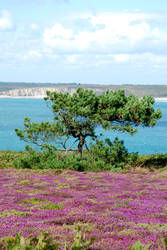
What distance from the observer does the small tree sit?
38.7m

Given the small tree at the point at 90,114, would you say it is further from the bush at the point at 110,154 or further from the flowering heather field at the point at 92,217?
the flowering heather field at the point at 92,217

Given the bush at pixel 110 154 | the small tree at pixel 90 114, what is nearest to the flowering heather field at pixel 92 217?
the bush at pixel 110 154

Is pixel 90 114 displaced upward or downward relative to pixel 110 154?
upward

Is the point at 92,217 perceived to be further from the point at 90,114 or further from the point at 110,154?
the point at 90,114

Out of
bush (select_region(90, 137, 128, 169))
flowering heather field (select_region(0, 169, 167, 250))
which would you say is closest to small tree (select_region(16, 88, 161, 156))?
bush (select_region(90, 137, 128, 169))

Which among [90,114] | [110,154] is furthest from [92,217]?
[90,114]

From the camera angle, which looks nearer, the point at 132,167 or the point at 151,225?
the point at 151,225

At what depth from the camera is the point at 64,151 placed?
4250cm

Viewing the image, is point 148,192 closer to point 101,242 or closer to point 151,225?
point 151,225

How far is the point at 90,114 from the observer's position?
3950 centimetres

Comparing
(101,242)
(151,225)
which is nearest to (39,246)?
(101,242)

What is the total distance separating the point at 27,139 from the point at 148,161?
16.1 metres

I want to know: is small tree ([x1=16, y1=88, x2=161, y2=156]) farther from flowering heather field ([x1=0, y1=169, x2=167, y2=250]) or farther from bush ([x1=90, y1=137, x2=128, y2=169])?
flowering heather field ([x1=0, y1=169, x2=167, y2=250])

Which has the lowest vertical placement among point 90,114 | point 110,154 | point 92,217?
point 110,154
